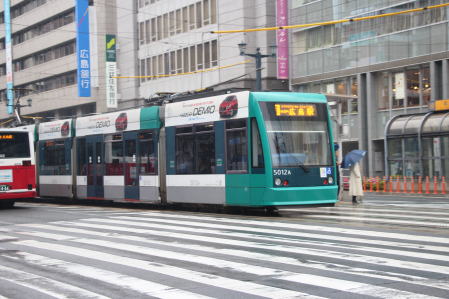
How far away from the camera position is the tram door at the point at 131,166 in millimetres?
20922

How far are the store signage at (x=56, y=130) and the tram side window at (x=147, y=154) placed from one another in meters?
5.74

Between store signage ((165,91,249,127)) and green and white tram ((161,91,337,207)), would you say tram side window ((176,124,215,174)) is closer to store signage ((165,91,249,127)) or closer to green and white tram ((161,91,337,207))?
green and white tram ((161,91,337,207))

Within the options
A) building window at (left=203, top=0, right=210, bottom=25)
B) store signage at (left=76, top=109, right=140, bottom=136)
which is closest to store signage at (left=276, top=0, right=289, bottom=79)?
building window at (left=203, top=0, right=210, bottom=25)

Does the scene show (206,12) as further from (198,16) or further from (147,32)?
(147,32)

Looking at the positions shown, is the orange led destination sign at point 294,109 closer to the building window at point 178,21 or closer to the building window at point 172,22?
the building window at point 178,21

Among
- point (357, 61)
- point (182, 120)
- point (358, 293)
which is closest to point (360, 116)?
point (357, 61)

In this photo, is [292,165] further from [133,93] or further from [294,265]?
[133,93]

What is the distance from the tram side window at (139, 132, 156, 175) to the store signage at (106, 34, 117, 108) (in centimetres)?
3624

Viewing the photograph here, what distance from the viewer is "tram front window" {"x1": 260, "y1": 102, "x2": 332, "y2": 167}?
15.8 meters

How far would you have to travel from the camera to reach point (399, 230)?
1268cm

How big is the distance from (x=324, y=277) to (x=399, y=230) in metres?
5.30

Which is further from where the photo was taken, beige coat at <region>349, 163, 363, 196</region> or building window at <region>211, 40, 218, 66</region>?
building window at <region>211, 40, 218, 66</region>

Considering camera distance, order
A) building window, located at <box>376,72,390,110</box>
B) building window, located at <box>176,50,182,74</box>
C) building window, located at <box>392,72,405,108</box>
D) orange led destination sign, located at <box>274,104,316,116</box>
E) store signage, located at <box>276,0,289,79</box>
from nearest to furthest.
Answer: orange led destination sign, located at <box>274,104,316,116</box>
building window, located at <box>392,72,405,108</box>
building window, located at <box>376,72,390,110</box>
store signage, located at <box>276,0,289,79</box>
building window, located at <box>176,50,182,74</box>

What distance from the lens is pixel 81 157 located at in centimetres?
2444
